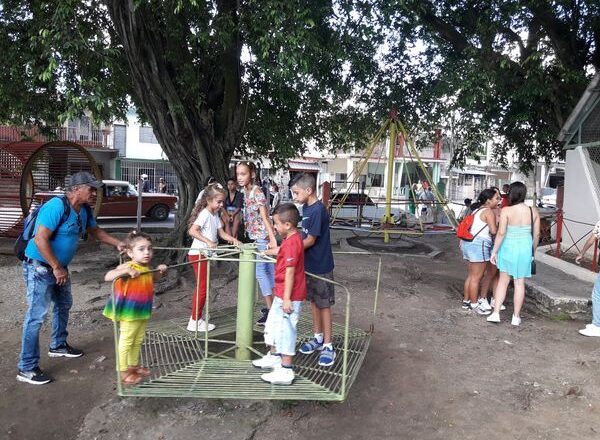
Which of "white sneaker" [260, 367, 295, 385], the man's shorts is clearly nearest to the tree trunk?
the man's shorts

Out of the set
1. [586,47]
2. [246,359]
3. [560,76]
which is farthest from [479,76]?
[246,359]

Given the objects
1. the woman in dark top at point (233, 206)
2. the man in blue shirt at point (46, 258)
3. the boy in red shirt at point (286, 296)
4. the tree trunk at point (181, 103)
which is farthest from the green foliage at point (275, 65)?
the boy in red shirt at point (286, 296)

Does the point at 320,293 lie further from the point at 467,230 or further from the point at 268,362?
the point at 467,230

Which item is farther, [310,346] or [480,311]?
[480,311]

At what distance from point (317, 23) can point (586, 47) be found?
624cm

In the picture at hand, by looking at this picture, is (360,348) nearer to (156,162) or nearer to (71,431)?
(71,431)

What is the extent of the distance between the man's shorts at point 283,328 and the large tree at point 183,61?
12.4 ft

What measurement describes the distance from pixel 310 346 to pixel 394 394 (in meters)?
0.79

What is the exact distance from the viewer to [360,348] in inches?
176

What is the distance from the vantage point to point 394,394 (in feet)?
12.7

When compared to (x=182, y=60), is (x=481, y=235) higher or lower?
lower

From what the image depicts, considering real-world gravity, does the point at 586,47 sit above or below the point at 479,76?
above

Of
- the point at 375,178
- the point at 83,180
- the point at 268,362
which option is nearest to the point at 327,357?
the point at 268,362

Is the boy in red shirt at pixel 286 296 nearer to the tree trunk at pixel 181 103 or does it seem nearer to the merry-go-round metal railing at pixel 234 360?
the merry-go-round metal railing at pixel 234 360
